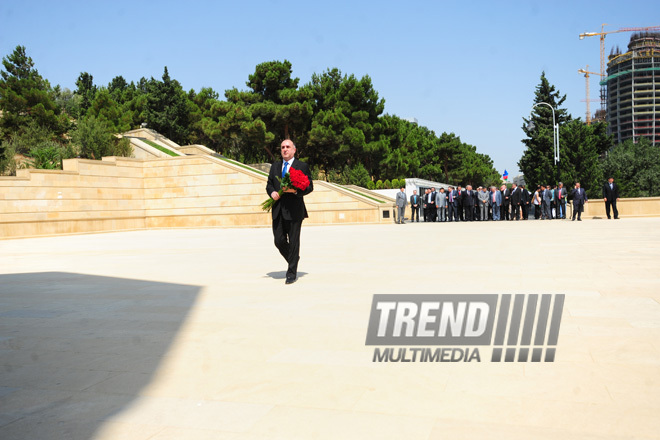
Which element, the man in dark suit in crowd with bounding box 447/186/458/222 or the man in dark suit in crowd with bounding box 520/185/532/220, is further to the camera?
the man in dark suit in crowd with bounding box 447/186/458/222

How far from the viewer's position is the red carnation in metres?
7.65

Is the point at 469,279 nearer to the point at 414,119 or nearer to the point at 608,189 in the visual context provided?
the point at 608,189

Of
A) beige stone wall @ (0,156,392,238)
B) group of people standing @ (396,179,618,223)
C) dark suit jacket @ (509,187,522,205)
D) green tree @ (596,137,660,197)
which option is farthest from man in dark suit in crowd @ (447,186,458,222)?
green tree @ (596,137,660,197)

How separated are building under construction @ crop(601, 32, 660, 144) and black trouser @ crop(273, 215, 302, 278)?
178 meters

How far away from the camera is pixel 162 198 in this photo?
31172mm

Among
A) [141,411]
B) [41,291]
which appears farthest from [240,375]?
[41,291]

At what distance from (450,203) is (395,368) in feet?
80.8

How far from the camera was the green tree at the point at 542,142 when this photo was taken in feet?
155

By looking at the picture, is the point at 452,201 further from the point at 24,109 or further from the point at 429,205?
the point at 24,109

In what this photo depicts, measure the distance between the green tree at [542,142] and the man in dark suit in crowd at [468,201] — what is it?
18.2 metres

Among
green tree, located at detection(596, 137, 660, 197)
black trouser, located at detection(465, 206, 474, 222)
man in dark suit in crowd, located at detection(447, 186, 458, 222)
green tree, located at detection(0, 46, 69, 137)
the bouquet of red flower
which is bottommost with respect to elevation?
black trouser, located at detection(465, 206, 474, 222)

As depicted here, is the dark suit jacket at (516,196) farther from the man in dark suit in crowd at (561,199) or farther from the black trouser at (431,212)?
the black trouser at (431,212)

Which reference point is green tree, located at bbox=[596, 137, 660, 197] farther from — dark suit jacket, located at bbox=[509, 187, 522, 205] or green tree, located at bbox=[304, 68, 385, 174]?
dark suit jacket, located at bbox=[509, 187, 522, 205]

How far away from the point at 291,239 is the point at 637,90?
183 m
